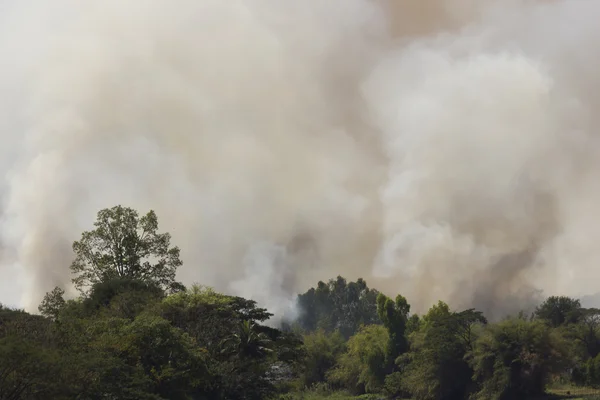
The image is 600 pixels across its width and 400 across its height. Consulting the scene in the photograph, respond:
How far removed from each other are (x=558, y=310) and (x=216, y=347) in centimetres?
Result: 8275

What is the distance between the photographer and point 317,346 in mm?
159500

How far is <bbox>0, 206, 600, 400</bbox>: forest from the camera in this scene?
41656 millimetres

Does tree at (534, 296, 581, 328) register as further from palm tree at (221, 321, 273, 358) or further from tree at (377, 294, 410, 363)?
palm tree at (221, 321, 273, 358)

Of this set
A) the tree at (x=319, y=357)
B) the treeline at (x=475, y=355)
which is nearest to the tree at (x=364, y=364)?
the treeline at (x=475, y=355)

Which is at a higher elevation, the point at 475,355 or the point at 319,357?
the point at 319,357

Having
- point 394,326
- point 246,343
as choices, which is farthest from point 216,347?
point 394,326

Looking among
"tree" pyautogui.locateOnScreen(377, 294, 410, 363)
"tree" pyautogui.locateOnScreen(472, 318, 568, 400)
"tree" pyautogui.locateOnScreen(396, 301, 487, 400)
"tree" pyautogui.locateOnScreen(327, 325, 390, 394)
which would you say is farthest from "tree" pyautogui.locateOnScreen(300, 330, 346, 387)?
"tree" pyautogui.locateOnScreen(472, 318, 568, 400)

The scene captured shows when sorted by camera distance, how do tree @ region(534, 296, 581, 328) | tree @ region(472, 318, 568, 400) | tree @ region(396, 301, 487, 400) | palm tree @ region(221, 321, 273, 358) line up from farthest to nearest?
tree @ region(534, 296, 581, 328)
tree @ region(396, 301, 487, 400)
tree @ region(472, 318, 568, 400)
palm tree @ region(221, 321, 273, 358)

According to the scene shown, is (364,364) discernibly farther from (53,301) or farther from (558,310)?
(53,301)

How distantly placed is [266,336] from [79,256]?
91.1 ft

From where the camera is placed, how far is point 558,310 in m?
131

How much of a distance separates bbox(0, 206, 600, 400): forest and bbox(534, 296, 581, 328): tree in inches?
10.1

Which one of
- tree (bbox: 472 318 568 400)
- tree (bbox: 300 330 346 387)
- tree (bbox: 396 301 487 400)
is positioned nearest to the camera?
tree (bbox: 472 318 568 400)

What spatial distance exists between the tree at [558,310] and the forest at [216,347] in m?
0.26
